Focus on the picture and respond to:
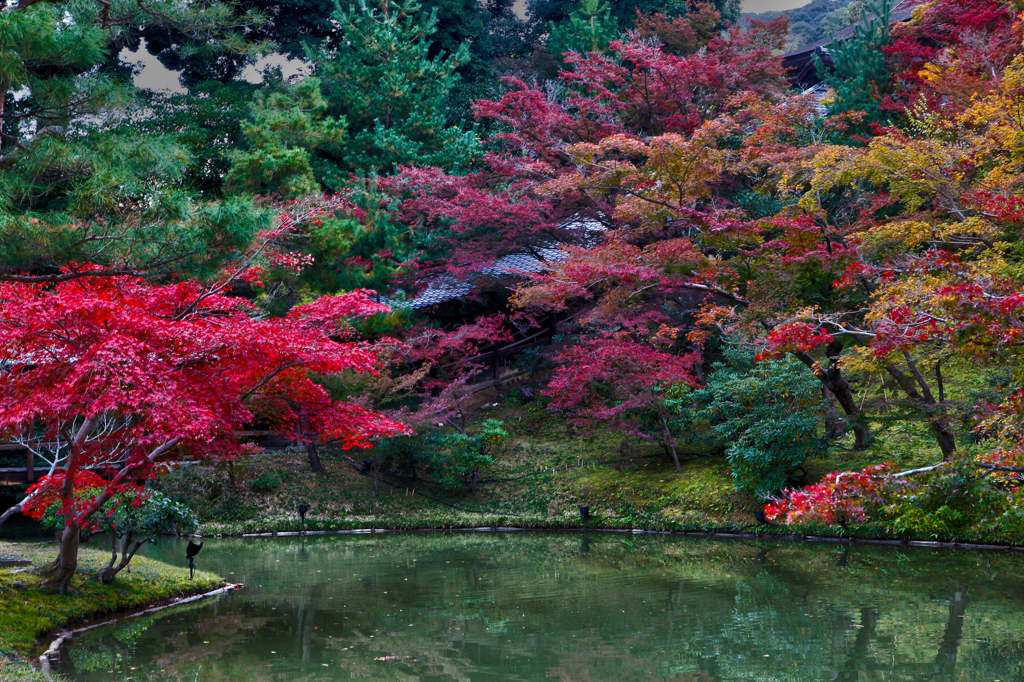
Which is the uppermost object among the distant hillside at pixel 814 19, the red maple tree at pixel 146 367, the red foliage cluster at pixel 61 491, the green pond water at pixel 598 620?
→ the distant hillside at pixel 814 19

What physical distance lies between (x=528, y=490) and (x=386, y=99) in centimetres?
1057

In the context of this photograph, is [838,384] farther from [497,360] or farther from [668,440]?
[497,360]

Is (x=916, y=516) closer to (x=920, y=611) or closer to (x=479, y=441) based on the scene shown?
(x=920, y=611)

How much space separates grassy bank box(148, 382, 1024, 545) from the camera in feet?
43.8

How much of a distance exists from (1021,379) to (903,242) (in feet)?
12.3

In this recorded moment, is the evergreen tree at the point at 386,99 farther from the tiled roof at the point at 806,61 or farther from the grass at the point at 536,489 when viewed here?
the tiled roof at the point at 806,61

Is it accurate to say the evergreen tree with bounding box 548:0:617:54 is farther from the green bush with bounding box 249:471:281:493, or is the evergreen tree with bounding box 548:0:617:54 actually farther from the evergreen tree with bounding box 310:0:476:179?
the green bush with bounding box 249:471:281:493

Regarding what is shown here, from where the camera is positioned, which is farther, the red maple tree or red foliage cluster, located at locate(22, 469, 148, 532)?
red foliage cluster, located at locate(22, 469, 148, 532)

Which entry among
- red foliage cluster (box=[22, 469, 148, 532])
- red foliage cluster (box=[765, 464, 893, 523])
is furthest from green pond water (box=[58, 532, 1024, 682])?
red foliage cluster (box=[22, 469, 148, 532])

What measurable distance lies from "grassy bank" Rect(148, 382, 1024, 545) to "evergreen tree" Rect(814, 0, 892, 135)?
6.42 m

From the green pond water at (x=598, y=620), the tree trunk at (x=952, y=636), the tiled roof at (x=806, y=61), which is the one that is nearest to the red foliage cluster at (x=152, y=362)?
the green pond water at (x=598, y=620)

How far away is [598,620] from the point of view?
7.78 metres

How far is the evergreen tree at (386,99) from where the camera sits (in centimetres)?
1916

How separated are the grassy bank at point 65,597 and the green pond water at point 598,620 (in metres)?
0.41
